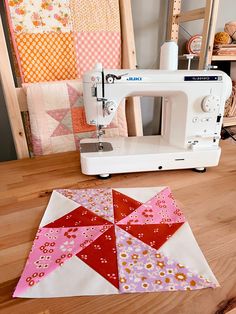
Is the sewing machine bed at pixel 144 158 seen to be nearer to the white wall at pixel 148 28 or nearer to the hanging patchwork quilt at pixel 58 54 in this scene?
the hanging patchwork quilt at pixel 58 54

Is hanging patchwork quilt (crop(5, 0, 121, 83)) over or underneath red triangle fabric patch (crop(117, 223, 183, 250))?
over

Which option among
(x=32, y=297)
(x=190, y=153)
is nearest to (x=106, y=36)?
(x=190, y=153)

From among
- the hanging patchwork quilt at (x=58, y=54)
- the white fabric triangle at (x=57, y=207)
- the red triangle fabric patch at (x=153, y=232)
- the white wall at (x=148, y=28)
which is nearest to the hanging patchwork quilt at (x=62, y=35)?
the hanging patchwork quilt at (x=58, y=54)

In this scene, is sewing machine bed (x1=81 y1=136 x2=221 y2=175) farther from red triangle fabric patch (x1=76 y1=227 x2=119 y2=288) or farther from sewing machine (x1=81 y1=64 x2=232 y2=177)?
red triangle fabric patch (x1=76 y1=227 x2=119 y2=288)

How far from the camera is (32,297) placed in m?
0.37

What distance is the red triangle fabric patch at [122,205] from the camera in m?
0.57

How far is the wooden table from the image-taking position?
36cm

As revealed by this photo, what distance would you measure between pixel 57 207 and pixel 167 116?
1.61 feet

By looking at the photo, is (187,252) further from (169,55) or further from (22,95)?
(22,95)

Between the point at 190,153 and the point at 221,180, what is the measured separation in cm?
13

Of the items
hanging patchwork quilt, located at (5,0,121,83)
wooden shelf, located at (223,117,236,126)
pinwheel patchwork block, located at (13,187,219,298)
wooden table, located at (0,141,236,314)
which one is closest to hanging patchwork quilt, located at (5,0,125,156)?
hanging patchwork quilt, located at (5,0,121,83)

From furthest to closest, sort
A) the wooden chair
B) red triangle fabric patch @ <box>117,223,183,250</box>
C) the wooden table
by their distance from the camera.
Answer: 1. the wooden chair
2. red triangle fabric patch @ <box>117,223,183,250</box>
3. the wooden table

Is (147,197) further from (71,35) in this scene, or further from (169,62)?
(71,35)

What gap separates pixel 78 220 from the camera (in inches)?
21.5
